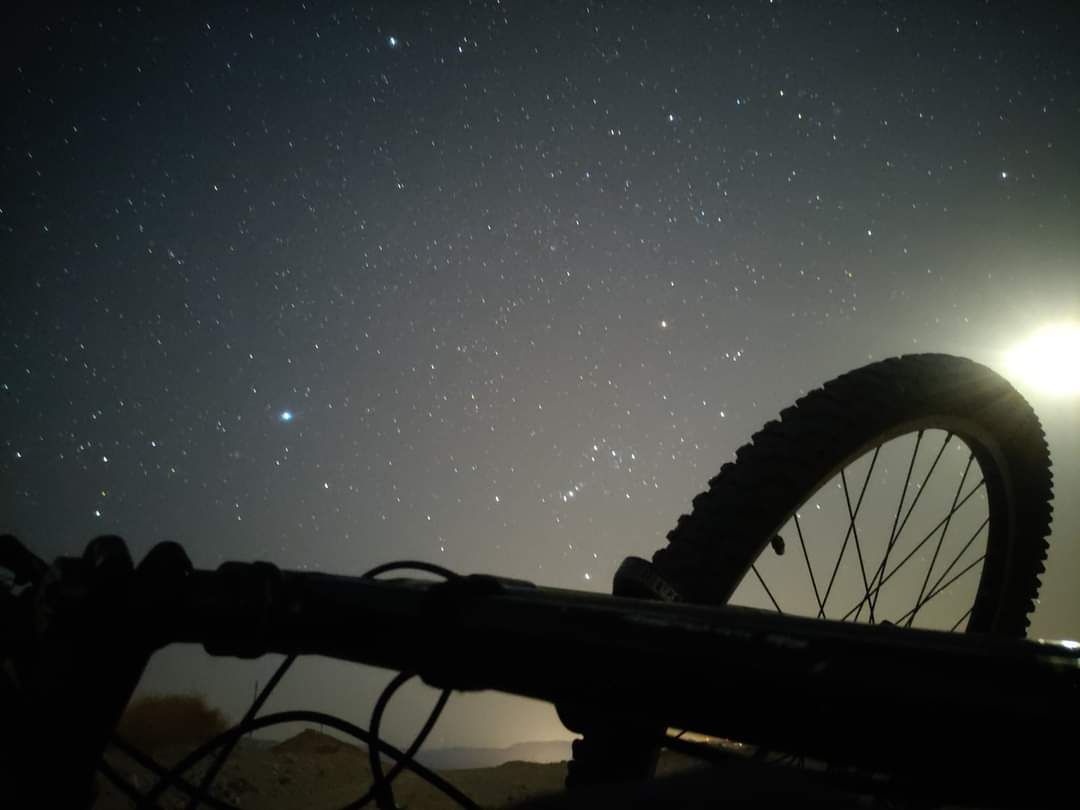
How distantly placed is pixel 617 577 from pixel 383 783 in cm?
68

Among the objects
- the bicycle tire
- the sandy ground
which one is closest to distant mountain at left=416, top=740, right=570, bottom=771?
the sandy ground

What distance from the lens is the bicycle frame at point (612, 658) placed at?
24.6 inches

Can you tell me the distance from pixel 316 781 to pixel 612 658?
63.6 feet

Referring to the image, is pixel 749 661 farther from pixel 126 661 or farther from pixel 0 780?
pixel 0 780

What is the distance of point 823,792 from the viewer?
28.6 inches

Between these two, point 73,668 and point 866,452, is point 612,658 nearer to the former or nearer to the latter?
point 73,668

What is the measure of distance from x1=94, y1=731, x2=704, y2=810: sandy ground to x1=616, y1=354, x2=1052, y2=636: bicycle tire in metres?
9.48

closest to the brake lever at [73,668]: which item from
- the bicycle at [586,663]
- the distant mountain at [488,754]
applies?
the bicycle at [586,663]

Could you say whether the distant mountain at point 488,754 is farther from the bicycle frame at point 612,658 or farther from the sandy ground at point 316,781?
the bicycle frame at point 612,658

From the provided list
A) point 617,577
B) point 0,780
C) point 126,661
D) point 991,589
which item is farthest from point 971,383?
point 0,780

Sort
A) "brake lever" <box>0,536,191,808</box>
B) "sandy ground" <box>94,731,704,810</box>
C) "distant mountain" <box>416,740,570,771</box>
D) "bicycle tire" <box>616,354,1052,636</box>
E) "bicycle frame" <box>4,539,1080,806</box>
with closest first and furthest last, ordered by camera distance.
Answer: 1. "bicycle frame" <box>4,539,1080,806</box>
2. "brake lever" <box>0,536,191,808</box>
3. "bicycle tire" <box>616,354,1052,636</box>
4. "sandy ground" <box>94,731,704,810</box>
5. "distant mountain" <box>416,740,570,771</box>

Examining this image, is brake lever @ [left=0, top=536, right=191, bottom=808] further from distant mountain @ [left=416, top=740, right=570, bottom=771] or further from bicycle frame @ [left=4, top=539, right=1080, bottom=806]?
distant mountain @ [left=416, top=740, right=570, bottom=771]

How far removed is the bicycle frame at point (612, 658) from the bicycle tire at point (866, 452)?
49cm

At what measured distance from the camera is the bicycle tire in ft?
6.43
